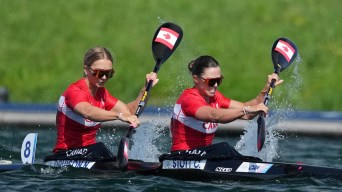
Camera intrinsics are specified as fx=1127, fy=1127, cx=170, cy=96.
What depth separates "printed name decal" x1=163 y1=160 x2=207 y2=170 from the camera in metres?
11.3

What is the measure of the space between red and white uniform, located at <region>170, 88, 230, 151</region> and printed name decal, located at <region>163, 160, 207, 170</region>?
7.7 inches

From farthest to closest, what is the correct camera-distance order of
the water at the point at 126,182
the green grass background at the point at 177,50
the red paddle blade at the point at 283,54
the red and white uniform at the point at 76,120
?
1. the green grass background at the point at 177,50
2. the red paddle blade at the point at 283,54
3. the red and white uniform at the point at 76,120
4. the water at the point at 126,182

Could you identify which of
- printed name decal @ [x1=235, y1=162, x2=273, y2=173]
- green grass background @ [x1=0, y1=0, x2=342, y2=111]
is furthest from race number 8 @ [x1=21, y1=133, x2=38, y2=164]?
green grass background @ [x1=0, y1=0, x2=342, y2=111]

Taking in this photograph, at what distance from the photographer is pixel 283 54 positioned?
1287 centimetres

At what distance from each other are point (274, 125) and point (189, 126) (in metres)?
5.23

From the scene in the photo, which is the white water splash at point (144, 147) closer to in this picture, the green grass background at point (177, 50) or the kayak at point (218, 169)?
the kayak at point (218, 169)

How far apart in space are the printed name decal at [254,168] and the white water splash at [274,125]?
2246 millimetres

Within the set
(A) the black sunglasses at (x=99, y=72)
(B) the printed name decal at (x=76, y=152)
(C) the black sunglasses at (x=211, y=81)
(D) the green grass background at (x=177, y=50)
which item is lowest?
(B) the printed name decal at (x=76, y=152)

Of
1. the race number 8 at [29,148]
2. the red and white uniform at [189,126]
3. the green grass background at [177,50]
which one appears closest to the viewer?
the red and white uniform at [189,126]

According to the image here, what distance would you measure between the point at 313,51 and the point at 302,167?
33.8 feet

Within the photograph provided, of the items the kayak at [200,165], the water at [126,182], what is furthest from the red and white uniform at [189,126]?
the water at [126,182]

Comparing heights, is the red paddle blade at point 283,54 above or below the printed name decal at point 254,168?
above

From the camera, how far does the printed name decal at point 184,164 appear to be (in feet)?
37.1

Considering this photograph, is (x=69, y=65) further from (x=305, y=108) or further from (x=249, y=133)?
(x=249, y=133)
